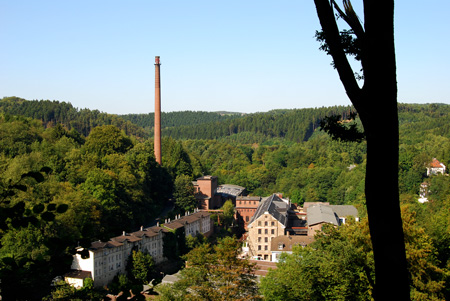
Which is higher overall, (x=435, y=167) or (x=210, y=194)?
(x=435, y=167)

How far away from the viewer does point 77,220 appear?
3055 centimetres

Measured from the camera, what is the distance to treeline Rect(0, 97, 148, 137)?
3324 inches

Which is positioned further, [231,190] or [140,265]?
[231,190]

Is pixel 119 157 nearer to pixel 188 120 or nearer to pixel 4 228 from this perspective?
pixel 4 228

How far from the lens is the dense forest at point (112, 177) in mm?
3857

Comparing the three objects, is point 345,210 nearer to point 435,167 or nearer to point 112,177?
point 435,167

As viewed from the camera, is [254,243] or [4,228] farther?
[254,243]

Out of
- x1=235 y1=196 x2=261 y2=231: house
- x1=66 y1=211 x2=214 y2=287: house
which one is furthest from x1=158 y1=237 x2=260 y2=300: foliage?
x1=235 y1=196 x2=261 y2=231: house

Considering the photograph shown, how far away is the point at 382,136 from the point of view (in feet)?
11.2

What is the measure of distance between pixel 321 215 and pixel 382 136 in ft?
130

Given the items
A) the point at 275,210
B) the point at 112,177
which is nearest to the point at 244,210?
the point at 275,210

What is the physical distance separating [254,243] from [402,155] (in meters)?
28.8

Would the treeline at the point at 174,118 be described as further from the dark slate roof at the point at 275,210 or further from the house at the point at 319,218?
the house at the point at 319,218

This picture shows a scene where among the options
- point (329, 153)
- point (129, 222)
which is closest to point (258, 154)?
point (329, 153)
